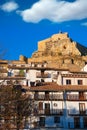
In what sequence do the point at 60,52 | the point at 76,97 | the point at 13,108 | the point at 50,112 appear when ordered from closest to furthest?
the point at 13,108 < the point at 50,112 < the point at 76,97 < the point at 60,52

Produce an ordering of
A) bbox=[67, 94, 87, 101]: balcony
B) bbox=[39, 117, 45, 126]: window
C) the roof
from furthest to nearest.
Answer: the roof
bbox=[67, 94, 87, 101]: balcony
bbox=[39, 117, 45, 126]: window

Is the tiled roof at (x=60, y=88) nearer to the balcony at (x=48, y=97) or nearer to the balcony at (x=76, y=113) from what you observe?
the balcony at (x=48, y=97)

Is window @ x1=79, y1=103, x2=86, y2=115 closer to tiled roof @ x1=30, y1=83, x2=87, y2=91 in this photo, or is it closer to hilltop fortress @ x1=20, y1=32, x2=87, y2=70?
tiled roof @ x1=30, y1=83, x2=87, y2=91

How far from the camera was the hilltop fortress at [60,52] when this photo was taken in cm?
11119

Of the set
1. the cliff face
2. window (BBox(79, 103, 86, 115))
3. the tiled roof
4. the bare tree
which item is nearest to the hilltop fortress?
Answer: the cliff face

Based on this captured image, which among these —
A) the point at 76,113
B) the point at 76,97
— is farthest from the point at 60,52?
the point at 76,113

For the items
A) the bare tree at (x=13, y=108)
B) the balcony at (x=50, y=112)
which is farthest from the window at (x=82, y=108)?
the bare tree at (x=13, y=108)

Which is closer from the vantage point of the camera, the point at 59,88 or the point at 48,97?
the point at 48,97

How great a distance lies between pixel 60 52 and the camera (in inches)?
4823

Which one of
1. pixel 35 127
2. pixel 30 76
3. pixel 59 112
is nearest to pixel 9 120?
pixel 35 127

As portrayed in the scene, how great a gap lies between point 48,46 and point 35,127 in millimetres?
74500

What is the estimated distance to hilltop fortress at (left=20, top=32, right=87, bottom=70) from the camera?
111m

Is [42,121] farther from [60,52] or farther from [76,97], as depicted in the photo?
[60,52]

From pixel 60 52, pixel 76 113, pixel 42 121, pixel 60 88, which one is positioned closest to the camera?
pixel 42 121
